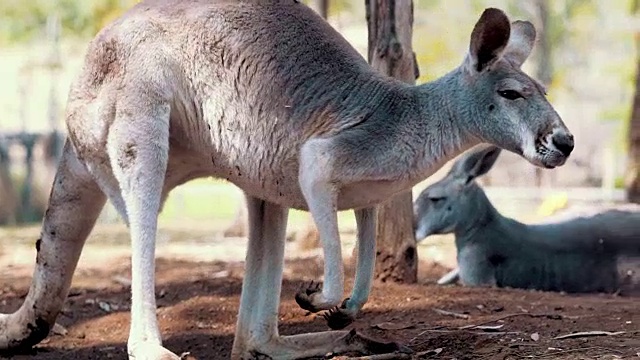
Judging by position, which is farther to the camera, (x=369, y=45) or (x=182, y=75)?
(x=369, y=45)

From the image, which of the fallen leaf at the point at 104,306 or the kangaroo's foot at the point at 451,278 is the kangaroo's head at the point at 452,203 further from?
the fallen leaf at the point at 104,306

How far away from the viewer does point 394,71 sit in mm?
5879

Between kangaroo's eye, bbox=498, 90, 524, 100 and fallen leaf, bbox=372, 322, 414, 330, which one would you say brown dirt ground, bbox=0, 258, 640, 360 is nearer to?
fallen leaf, bbox=372, 322, 414, 330

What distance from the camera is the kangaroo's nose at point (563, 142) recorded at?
3645mm

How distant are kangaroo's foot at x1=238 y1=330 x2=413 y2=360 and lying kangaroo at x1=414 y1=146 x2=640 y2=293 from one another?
2793 mm

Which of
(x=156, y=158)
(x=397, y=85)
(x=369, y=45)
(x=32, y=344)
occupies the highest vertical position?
(x=369, y=45)

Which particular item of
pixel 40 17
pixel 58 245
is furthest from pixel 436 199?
pixel 40 17

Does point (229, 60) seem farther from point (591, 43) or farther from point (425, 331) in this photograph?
point (591, 43)

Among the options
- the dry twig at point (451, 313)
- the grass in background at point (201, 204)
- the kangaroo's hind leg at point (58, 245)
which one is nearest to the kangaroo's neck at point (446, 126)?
the dry twig at point (451, 313)

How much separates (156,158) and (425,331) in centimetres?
142

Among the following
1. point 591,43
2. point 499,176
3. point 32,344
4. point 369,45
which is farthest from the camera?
point 591,43

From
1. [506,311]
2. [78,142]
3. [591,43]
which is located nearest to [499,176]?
[591,43]

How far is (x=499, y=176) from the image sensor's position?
1884 cm

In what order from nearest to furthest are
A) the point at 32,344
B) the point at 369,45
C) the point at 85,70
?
the point at 85,70 → the point at 32,344 → the point at 369,45
